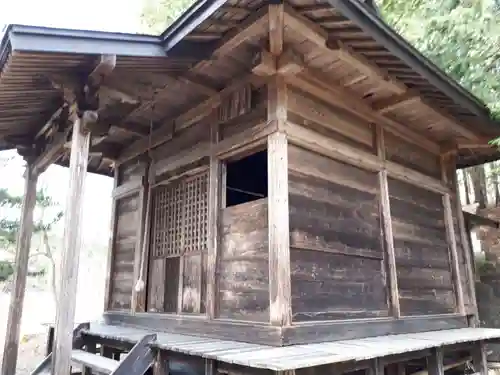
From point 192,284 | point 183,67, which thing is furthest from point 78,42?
point 192,284

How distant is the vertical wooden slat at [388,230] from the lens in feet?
16.5

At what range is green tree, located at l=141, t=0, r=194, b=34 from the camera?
34.0 feet

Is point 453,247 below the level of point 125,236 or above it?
below

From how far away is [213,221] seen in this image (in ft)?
15.2

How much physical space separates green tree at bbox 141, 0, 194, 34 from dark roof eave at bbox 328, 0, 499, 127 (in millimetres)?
6979

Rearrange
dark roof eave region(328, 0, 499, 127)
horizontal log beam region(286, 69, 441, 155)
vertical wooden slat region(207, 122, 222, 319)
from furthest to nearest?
horizontal log beam region(286, 69, 441, 155), vertical wooden slat region(207, 122, 222, 319), dark roof eave region(328, 0, 499, 127)

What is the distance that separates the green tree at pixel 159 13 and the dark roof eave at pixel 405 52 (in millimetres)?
6979

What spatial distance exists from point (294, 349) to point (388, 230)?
91.5 inches

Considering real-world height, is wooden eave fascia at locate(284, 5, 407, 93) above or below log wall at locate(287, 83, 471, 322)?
above

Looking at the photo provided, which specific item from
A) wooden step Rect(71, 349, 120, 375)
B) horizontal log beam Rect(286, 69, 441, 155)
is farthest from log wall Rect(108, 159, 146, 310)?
horizontal log beam Rect(286, 69, 441, 155)

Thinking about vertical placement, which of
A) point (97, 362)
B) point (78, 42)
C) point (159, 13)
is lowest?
point (97, 362)

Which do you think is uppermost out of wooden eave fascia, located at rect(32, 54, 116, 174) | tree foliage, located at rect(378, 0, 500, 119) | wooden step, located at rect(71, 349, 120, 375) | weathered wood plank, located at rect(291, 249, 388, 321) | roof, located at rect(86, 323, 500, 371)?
tree foliage, located at rect(378, 0, 500, 119)

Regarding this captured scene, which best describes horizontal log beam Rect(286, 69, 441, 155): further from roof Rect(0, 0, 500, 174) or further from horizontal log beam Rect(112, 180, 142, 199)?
horizontal log beam Rect(112, 180, 142, 199)

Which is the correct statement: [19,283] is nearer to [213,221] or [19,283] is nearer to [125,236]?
[125,236]
